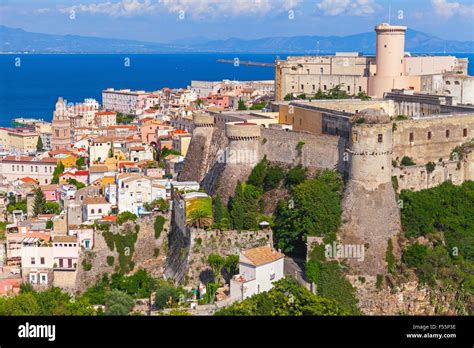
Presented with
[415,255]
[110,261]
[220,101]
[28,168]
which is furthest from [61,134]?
[415,255]

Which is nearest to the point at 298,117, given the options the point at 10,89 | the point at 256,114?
the point at 256,114

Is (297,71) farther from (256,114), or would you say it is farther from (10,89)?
(10,89)

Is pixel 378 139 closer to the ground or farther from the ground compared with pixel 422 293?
farther from the ground

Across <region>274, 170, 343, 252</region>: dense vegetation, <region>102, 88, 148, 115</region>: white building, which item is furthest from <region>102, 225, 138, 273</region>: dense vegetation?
<region>102, 88, 148, 115</region>: white building

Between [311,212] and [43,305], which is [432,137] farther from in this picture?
[43,305]

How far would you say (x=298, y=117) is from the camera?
2725 centimetres

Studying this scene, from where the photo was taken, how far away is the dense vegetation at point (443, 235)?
66.8ft

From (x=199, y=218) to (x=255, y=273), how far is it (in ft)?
13.4

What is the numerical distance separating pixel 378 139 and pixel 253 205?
4749mm

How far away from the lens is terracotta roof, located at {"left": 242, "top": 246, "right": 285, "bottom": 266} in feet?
63.9

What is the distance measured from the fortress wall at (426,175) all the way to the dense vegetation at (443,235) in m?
0.20

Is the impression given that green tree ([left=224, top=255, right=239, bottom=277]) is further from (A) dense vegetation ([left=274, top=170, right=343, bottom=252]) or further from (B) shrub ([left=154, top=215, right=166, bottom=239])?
(B) shrub ([left=154, top=215, right=166, bottom=239])

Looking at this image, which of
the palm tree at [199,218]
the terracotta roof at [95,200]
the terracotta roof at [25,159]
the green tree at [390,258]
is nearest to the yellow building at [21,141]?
the terracotta roof at [25,159]

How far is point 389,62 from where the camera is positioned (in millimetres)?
32875
